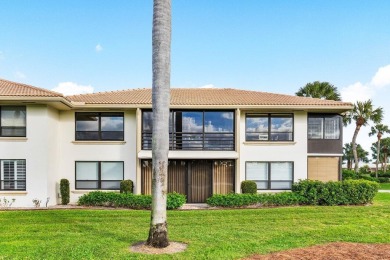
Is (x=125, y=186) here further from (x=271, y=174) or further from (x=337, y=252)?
(x=337, y=252)

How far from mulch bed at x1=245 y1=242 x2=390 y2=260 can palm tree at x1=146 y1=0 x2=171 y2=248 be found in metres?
2.62

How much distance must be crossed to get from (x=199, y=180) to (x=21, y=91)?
1090 cm

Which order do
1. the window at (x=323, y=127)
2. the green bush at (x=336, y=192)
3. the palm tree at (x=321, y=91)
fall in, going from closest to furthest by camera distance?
the green bush at (x=336, y=192)
the window at (x=323, y=127)
the palm tree at (x=321, y=91)

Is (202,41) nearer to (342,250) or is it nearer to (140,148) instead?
(140,148)

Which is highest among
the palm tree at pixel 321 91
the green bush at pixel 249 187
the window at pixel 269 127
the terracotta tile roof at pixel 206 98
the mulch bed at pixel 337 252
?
the palm tree at pixel 321 91

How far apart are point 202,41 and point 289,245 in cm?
1351

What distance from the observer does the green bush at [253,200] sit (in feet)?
60.3

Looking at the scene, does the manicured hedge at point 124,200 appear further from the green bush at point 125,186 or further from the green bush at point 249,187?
the green bush at point 249,187

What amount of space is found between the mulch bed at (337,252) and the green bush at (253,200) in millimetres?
8203

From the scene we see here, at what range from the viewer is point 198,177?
21172 mm

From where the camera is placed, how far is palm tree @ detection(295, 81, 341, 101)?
3700 cm

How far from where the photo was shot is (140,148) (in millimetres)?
20516

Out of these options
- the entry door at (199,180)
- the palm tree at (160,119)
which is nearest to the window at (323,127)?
the entry door at (199,180)

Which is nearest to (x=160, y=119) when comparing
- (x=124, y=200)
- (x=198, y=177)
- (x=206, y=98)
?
(x=124, y=200)
